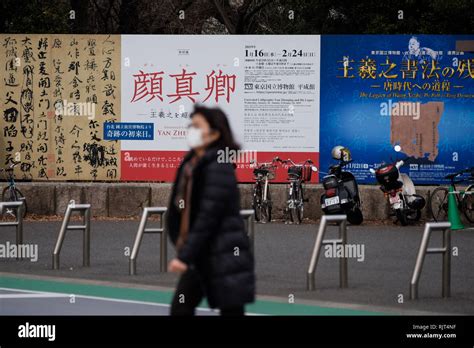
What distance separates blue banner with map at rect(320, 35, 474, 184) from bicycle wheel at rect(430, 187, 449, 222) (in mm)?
834

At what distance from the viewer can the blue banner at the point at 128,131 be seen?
2520 cm

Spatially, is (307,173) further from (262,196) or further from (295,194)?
(262,196)

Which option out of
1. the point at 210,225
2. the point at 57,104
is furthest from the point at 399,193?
the point at 210,225

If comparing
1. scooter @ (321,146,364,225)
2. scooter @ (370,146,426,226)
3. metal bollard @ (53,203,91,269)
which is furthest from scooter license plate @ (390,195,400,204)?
metal bollard @ (53,203,91,269)

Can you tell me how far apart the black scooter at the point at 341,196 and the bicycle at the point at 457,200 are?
1.57 m

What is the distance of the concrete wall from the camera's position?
24094mm

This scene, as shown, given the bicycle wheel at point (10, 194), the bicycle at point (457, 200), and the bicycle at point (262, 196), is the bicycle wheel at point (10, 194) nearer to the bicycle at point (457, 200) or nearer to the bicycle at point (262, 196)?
the bicycle at point (262, 196)

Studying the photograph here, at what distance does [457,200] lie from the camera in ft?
76.8

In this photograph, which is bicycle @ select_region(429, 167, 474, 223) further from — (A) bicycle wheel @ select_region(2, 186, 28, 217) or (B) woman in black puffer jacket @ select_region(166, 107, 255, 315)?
(B) woman in black puffer jacket @ select_region(166, 107, 255, 315)

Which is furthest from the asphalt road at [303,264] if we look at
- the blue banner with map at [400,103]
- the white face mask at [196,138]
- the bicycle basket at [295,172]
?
the white face mask at [196,138]

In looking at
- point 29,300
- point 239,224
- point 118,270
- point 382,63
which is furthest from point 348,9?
point 239,224

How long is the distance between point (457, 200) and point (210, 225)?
52.9 ft

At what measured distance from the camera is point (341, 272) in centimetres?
1446
